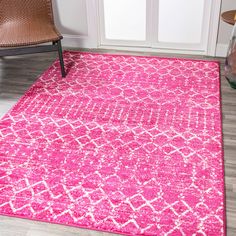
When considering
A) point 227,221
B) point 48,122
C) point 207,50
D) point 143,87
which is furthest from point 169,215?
point 207,50

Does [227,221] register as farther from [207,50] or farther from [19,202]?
[207,50]

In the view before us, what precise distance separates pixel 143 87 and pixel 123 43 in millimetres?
853

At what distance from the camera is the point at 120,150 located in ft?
8.16

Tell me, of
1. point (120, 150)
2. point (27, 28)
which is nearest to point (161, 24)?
point (27, 28)

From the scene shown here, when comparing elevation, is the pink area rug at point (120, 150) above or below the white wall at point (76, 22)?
below

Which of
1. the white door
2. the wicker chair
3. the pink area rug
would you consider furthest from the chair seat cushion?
the white door

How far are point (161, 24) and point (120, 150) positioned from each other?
1.66 meters

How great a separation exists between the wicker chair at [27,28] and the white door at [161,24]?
22.6 inches

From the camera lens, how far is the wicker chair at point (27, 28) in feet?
10.3

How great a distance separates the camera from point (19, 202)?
2.12m

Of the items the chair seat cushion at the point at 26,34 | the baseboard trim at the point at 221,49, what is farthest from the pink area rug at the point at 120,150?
the chair seat cushion at the point at 26,34

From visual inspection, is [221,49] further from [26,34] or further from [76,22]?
[26,34]

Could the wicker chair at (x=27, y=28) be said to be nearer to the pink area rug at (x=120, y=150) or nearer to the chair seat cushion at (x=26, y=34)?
the chair seat cushion at (x=26, y=34)

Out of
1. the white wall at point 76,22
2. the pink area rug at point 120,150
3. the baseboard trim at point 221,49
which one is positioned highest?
the white wall at point 76,22
